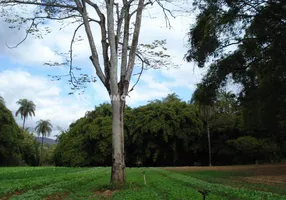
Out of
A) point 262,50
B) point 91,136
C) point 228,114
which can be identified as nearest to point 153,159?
point 91,136

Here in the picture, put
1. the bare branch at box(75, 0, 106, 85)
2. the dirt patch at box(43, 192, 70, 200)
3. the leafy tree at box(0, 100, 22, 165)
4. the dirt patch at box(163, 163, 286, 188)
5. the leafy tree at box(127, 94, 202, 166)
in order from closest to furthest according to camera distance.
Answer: the dirt patch at box(43, 192, 70, 200)
the bare branch at box(75, 0, 106, 85)
the dirt patch at box(163, 163, 286, 188)
the leafy tree at box(127, 94, 202, 166)
the leafy tree at box(0, 100, 22, 165)

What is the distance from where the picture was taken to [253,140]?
36688 millimetres

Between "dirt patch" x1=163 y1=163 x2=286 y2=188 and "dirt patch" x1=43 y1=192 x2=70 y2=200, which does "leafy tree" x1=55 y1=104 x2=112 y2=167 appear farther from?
"dirt patch" x1=43 y1=192 x2=70 y2=200

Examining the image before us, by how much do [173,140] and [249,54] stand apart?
21.8 m

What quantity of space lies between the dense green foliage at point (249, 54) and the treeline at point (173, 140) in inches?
639

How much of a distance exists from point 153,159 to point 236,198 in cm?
3099

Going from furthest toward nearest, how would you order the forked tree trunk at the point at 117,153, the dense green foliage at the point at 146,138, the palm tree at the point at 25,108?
1. the palm tree at the point at 25,108
2. the dense green foliage at the point at 146,138
3. the forked tree trunk at the point at 117,153

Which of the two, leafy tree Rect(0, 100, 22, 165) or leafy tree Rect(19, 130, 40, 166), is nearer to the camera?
leafy tree Rect(0, 100, 22, 165)

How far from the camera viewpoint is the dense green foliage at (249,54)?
55.1 ft

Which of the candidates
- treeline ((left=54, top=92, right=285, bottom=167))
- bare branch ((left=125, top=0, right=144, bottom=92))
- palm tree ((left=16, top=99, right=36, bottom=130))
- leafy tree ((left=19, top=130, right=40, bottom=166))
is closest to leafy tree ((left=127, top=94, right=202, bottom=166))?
treeline ((left=54, top=92, right=285, bottom=167))

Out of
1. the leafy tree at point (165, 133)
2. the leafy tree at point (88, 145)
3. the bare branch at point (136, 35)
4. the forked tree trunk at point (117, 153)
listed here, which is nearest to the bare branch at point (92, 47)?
the bare branch at point (136, 35)

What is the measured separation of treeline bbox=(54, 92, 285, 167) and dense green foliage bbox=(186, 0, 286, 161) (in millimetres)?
16236

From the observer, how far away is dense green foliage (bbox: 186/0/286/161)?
16781mm

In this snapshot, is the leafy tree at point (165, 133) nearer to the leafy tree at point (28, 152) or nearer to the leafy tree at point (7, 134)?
the leafy tree at point (7, 134)
